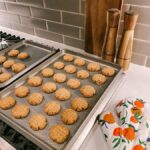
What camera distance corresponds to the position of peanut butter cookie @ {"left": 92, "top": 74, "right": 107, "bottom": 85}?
0.80 metres

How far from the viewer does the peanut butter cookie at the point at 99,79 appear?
2.62 feet

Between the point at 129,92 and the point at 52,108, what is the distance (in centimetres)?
33

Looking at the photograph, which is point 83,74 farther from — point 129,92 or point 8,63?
point 8,63

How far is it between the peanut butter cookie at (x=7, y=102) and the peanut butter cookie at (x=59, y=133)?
195mm

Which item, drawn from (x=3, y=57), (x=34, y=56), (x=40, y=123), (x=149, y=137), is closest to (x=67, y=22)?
(x=34, y=56)

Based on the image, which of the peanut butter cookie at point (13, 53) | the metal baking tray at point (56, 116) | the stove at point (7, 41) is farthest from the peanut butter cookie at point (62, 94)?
the stove at point (7, 41)

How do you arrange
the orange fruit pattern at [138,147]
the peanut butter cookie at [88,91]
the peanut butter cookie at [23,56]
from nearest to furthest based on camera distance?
the orange fruit pattern at [138,147] < the peanut butter cookie at [88,91] < the peanut butter cookie at [23,56]

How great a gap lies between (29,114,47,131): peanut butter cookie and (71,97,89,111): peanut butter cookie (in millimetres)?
116

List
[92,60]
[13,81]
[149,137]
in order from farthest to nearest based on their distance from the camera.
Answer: [92,60], [13,81], [149,137]

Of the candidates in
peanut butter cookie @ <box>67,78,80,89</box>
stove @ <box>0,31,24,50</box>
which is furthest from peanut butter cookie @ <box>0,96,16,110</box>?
stove @ <box>0,31,24,50</box>

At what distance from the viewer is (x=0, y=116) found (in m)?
0.65

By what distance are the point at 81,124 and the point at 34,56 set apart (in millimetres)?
531

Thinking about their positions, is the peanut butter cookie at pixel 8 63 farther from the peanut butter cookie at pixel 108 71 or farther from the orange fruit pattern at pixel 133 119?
the orange fruit pattern at pixel 133 119

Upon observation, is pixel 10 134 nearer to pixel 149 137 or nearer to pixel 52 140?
pixel 52 140
